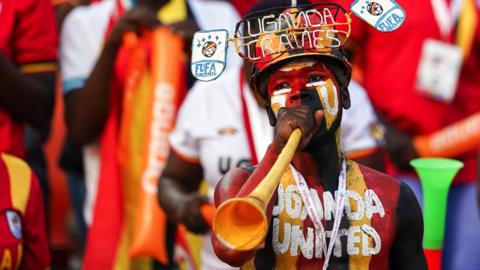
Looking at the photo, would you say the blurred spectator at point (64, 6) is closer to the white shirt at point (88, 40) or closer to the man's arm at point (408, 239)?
the white shirt at point (88, 40)

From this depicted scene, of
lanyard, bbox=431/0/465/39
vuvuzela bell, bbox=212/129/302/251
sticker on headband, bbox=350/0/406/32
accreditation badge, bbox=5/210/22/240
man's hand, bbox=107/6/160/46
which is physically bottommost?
accreditation badge, bbox=5/210/22/240

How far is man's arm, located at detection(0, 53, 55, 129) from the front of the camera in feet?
17.7

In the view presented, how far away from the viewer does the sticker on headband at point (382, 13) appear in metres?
3.43

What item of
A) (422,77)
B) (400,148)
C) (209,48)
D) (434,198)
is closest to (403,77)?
(422,77)

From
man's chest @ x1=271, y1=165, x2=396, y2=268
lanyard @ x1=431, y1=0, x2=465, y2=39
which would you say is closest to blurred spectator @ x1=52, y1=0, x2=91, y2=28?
lanyard @ x1=431, y1=0, x2=465, y2=39

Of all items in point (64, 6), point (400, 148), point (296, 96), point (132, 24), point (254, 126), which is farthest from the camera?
point (64, 6)

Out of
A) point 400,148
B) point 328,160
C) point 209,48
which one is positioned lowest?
point 400,148

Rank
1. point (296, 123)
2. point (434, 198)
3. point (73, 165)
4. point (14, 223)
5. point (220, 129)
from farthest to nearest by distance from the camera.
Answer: point (73, 165) → point (220, 129) → point (14, 223) → point (434, 198) → point (296, 123)

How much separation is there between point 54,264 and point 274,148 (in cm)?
508

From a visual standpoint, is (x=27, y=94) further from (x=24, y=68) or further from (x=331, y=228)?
(x=331, y=228)

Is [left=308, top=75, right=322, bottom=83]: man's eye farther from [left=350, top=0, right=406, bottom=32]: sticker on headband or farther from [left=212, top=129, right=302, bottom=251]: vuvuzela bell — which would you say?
[left=212, top=129, right=302, bottom=251]: vuvuzela bell

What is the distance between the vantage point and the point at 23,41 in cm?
555

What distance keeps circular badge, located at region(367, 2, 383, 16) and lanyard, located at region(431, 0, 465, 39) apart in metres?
2.84

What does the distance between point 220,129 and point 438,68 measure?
139 centimetres
